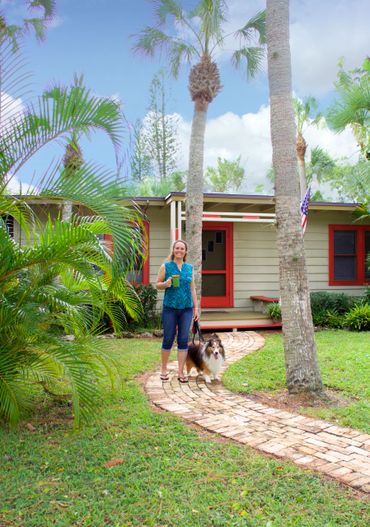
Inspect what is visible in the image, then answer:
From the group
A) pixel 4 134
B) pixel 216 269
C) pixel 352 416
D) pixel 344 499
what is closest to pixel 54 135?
pixel 4 134

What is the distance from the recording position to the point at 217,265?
1269cm

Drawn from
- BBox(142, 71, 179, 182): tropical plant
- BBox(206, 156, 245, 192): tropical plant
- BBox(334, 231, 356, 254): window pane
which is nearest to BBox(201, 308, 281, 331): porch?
BBox(334, 231, 356, 254): window pane

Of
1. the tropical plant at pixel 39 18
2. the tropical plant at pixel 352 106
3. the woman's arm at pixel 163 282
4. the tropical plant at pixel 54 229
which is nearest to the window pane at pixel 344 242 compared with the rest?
the tropical plant at pixel 352 106

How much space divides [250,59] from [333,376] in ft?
28.7

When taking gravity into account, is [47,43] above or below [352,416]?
above

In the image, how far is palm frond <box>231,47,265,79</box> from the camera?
11570mm

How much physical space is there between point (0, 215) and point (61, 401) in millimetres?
2180

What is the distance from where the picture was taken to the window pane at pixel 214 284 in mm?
12523

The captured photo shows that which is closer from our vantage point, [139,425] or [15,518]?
[15,518]

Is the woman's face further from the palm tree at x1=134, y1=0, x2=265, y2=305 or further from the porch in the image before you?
the porch

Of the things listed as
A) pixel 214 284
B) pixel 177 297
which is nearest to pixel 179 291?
pixel 177 297

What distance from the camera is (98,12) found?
41.1 feet

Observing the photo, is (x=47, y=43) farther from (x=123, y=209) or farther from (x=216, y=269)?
(x=123, y=209)

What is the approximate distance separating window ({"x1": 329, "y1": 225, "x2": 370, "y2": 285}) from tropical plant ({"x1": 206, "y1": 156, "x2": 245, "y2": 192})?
26.3m
